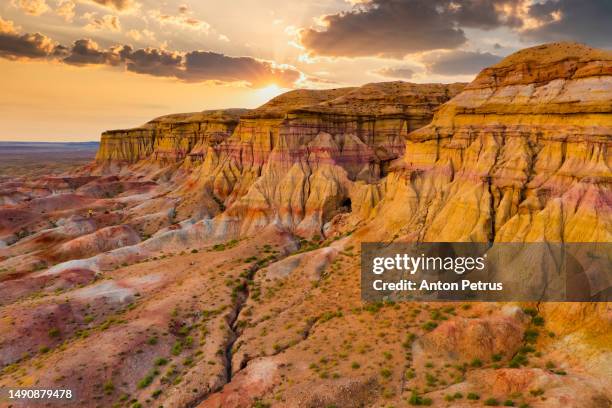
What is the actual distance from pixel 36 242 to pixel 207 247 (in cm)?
3182

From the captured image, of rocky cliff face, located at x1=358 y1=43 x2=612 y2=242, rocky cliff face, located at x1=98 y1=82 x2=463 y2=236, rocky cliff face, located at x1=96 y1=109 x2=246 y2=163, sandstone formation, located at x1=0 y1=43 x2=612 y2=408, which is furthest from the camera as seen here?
rocky cliff face, located at x1=96 y1=109 x2=246 y2=163

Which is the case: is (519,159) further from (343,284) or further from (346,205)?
(346,205)

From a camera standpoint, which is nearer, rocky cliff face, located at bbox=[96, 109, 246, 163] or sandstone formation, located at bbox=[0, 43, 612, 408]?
sandstone formation, located at bbox=[0, 43, 612, 408]

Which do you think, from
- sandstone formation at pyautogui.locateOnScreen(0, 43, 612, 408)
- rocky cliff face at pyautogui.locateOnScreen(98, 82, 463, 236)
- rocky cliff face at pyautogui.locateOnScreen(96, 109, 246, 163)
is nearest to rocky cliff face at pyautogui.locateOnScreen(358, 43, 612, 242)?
sandstone formation at pyautogui.locateOnScreen(0, 43, 612, 408)

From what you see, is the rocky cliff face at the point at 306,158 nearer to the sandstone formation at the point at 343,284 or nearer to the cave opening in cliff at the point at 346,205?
the cave opening in cliff at the point at 346,205

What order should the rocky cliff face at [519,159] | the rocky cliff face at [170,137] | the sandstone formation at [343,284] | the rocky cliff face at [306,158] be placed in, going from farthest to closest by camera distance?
the rocky cliff face at [170,137], the rocky cliff face at [306,158], the rocky cliff face at [519,159], the sandstone formation at [343,284]

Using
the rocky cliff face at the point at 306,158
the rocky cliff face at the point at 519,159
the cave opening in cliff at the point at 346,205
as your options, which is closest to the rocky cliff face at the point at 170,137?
the rocky cliff face at the point at 306,158

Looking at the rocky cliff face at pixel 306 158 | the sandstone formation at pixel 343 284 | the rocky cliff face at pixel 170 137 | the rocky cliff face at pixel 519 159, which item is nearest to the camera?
the sandstone formation at pixel 343 284

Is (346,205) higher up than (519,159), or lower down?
lower down

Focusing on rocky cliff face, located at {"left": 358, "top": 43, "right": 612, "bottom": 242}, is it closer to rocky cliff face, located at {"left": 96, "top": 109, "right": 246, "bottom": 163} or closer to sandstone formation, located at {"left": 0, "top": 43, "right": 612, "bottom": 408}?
sandstone formation, located at {"left": 0, "top": 43, "right": 612, "bottom": 408}

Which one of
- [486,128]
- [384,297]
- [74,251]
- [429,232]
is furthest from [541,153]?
[74,251]

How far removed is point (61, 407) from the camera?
26828mm

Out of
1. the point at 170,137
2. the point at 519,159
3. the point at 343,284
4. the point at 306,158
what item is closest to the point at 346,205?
the point at 306,158

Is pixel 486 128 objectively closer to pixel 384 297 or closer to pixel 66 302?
pixel 384 297
